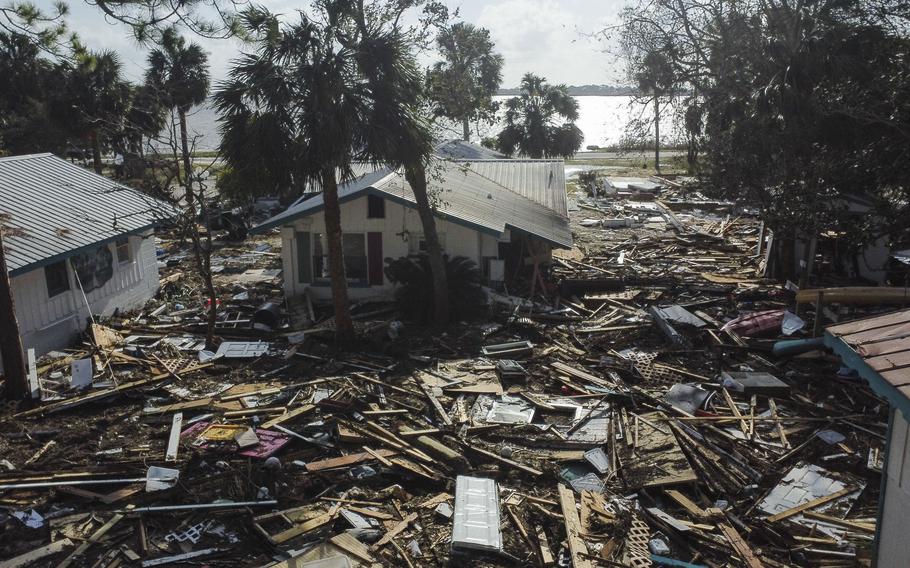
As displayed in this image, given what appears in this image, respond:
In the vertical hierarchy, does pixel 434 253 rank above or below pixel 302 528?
above

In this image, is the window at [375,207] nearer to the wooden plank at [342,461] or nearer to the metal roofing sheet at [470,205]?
the metal roofing sheet at [470,205]

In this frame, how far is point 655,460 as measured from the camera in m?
11.5

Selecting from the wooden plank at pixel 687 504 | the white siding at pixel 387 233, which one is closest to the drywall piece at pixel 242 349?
the white siding at pixel 387 233

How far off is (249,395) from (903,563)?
11775mm

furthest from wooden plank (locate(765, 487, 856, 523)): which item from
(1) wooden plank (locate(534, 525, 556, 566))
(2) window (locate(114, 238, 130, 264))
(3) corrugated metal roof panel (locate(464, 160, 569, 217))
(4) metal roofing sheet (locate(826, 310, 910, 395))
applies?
(2) window (locate(114, 238, 130, 264))

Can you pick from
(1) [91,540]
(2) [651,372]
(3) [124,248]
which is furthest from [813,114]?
(3) [124,248]

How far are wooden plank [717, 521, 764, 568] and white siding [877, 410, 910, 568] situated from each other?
2679 mm

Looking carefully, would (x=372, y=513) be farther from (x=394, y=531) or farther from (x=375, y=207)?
(x=375, y=207)

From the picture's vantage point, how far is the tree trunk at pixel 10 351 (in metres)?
14.0

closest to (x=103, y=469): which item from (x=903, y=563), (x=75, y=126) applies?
(x=903, y=563)

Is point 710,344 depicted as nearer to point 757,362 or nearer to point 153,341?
point 757,362

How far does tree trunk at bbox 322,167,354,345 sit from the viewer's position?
16188 mm

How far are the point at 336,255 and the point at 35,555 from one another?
30.9 feet

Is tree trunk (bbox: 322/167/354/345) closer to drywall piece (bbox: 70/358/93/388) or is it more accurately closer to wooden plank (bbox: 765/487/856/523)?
drywall piece (bbox: 70/358/93/388)
